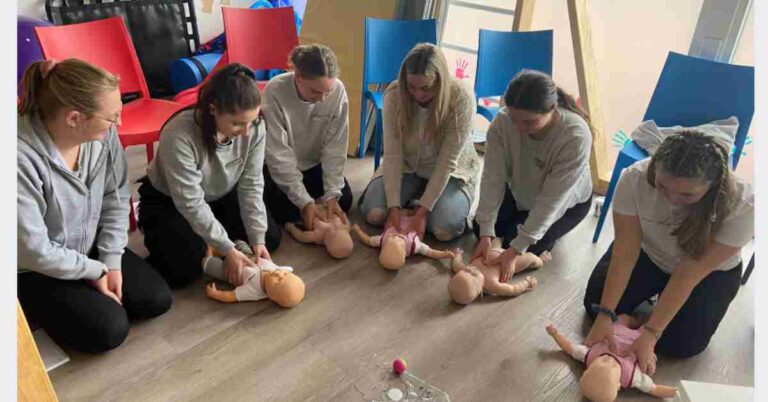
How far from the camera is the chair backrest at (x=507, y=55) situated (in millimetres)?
2695

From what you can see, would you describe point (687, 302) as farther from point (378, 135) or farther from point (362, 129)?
point (362, 129)

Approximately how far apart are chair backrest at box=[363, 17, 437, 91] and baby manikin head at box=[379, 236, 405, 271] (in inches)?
40.9

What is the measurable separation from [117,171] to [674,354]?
6.11 feet

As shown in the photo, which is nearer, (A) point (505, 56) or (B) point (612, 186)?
(B) point (612, 186)

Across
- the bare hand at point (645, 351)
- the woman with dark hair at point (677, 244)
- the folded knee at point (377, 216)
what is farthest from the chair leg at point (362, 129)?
the bare hand at point (645, 351)

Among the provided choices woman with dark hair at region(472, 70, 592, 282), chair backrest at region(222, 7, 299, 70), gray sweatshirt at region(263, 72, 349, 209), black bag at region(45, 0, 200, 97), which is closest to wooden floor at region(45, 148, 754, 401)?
woman with dark hair at region(472, 70, 592, 282)

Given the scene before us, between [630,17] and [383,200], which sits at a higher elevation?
[630,17]

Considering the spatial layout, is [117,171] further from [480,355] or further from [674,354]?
[674,354]

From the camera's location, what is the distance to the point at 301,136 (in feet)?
7.34

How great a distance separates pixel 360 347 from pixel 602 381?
716mm

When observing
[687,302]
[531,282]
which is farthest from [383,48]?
[687,302]

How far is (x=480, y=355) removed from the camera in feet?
5.58

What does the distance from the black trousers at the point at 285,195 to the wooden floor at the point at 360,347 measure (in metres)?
0.26
